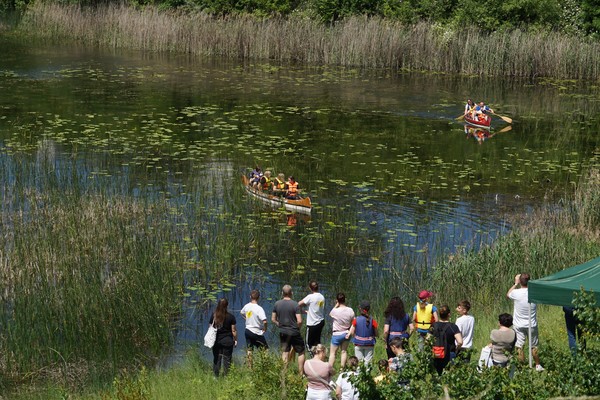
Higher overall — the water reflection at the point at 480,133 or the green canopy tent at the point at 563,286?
the green canopy tent at the point at 563,286

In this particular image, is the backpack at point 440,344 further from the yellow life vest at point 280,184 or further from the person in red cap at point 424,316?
the yellow life vest at point 280,184

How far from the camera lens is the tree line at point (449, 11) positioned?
53156 mm

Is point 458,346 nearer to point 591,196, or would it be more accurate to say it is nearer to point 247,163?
point 591,196

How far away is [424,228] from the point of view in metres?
23.7

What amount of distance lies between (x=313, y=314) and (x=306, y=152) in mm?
16926

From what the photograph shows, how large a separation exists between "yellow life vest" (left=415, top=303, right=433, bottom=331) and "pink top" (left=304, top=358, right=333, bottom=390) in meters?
2.41

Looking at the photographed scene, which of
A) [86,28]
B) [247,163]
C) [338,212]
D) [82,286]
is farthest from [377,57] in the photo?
[82,286]

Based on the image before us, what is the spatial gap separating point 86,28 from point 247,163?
3438 cm

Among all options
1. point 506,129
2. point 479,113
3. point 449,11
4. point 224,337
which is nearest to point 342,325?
point 224,337

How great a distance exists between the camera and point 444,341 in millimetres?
13336

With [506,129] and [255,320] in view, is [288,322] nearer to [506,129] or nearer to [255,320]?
[255,320]

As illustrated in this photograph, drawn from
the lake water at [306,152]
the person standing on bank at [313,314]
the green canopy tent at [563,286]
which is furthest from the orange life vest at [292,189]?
the green canopy tent at [563,286]

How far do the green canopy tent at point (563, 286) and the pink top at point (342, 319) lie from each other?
9.23ft

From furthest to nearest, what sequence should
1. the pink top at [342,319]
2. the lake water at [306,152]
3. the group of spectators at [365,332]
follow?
the lake water at [306,152] < the pink top at [342,319] < the group of spectators at [365,332]
